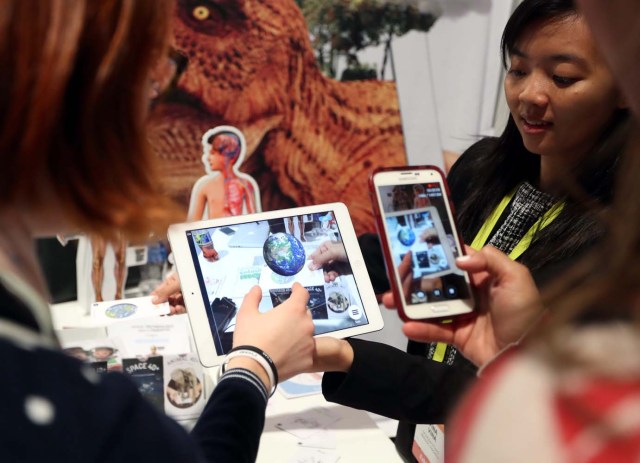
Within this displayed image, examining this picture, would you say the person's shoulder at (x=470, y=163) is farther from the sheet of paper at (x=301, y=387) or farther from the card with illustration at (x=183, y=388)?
the card with illustration at (x=183, y=388)

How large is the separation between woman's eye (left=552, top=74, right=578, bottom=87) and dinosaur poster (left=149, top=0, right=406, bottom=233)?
111 cm

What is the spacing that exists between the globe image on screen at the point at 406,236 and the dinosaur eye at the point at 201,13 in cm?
135

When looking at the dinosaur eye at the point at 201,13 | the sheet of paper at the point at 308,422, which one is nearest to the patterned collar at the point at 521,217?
the sheet of paper at the point at 308,422

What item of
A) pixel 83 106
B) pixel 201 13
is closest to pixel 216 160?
pixel 201 13

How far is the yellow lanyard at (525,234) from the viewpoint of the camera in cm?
118

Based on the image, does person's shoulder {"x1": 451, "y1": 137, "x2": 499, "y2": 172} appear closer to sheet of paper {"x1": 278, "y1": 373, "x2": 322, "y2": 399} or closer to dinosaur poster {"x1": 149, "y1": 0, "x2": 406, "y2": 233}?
sheet of paper {"x1": 278, "y1": 373, "x2": 322, "y2": 399}

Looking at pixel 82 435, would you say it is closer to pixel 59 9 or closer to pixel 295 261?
pixel 59 9

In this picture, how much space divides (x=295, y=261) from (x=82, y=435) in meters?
0.80

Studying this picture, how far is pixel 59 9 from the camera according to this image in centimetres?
47

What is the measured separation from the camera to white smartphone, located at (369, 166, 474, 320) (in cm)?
92

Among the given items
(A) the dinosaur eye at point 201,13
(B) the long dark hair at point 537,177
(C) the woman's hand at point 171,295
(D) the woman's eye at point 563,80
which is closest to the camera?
(B) the long dark hair at point 537,177

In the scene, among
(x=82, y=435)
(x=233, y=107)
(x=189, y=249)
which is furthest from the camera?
(x=233, y=107)

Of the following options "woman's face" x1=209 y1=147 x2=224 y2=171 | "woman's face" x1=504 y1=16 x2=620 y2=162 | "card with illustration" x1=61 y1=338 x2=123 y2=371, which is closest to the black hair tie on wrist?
"card with illustration" x1=61 y1=338 x2=123 y2=371

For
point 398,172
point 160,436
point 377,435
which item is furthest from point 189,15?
point 160,436
